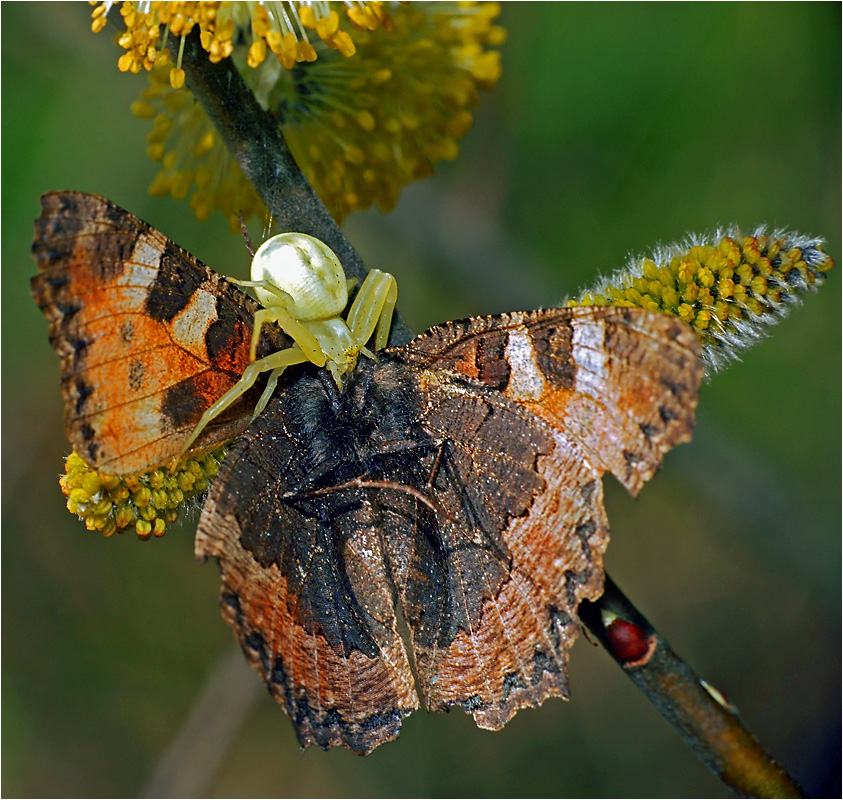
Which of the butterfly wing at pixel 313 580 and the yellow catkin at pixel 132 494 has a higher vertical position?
the yellow catkin at pixel 132 494

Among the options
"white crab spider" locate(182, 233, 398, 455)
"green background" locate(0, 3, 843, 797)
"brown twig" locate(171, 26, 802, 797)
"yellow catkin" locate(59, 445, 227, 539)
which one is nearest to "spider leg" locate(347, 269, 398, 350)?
"white crab spider" locate(182, 233, 398, 455)

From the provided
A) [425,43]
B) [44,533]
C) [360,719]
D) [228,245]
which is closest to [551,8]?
[425,43]

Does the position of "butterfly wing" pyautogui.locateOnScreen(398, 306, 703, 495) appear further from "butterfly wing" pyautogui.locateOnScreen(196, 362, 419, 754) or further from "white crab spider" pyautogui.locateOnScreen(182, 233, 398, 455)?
"butterfly wing" pyautogui.locateOnScreen(196, 362, 419, 754)

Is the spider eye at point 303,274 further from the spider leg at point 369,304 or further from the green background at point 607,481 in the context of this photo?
the green background at point 607,481

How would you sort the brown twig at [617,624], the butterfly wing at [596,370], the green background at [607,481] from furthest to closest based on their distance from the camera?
the green background at [607,481] < the brown twig at [617,624] < the butterfly wing at [596,370]

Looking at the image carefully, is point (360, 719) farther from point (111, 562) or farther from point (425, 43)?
point (111, 562)

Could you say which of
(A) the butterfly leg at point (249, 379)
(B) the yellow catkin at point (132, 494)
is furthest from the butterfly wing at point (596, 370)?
(B) the yellow catkin at point (132, 494)

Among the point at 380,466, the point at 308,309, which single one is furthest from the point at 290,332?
the point at 380,466
